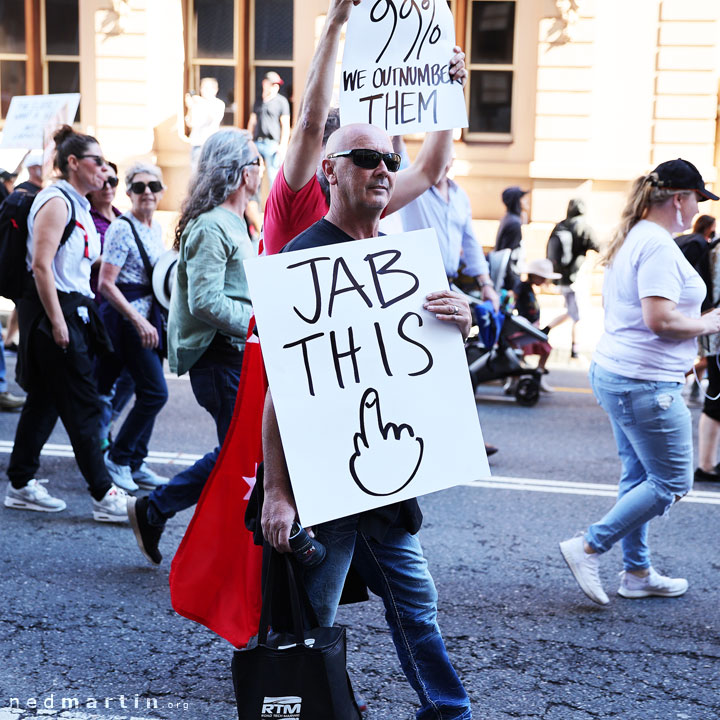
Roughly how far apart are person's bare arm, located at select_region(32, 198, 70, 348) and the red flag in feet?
5.84

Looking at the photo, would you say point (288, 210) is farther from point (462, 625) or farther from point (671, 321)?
point (462, 625)

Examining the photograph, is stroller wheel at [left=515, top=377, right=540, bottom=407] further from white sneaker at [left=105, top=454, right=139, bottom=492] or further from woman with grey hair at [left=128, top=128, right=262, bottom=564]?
woman with grey hair at [left=128, top=128, right=262, bottom=564]

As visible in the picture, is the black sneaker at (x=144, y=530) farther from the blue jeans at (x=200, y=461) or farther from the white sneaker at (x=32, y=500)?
the white sneaker at (x=32, y=500)

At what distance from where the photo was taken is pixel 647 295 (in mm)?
3953

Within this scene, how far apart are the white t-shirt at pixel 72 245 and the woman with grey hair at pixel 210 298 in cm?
83

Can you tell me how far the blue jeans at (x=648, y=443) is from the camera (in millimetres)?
4055

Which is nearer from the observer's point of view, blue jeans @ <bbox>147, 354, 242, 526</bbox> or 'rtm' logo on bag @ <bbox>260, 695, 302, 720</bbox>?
'rtm' logo on bag @ <bbox>260, 695, 302, 720</bbox>

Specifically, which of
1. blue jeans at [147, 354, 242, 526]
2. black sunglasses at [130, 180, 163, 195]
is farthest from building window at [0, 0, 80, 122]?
blue jeans at [147, 354, 242, 526]

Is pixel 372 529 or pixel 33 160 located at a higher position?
pixel 33 160

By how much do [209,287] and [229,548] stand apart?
1.22m

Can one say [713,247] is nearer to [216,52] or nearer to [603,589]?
[603,589]

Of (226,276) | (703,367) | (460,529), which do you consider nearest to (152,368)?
(226,276)

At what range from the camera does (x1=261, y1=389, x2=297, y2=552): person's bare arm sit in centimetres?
254

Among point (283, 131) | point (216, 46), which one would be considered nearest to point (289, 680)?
point (283, 131)
